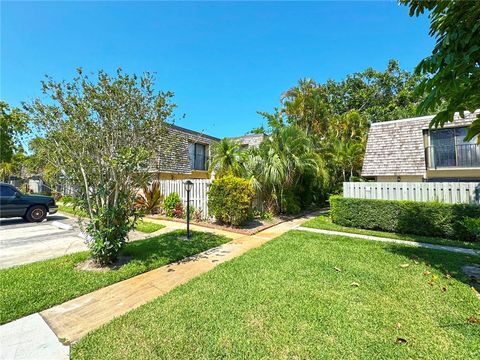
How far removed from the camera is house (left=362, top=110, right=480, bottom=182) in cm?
1302

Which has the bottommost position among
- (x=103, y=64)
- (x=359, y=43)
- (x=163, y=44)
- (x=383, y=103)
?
(x=103, y=64)

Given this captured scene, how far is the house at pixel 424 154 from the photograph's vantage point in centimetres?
1302

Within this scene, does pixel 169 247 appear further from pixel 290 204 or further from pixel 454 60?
pixel 290 204

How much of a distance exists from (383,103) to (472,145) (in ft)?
52.1

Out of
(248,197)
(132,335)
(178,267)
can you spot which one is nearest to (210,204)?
(248,197)

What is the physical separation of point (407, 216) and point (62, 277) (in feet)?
33.4

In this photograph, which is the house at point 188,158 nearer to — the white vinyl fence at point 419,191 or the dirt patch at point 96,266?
the dirt patch at point 96,266

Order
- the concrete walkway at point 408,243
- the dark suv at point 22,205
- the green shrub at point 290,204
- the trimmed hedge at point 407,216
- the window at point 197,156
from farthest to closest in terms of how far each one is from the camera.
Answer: the window at point 197,156 → the green shrub at point 290,204 → the dark suv at point 22,205 → the trimmed hedge at point 407,216 → the concrete walkway at point 408,243

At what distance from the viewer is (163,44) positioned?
8414 mm

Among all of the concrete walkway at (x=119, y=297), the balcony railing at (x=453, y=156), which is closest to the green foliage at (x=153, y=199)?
the concrete walkway at (x=119, y=297)

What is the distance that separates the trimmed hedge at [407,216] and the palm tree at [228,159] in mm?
4809

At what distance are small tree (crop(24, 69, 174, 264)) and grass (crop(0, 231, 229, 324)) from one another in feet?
1.94

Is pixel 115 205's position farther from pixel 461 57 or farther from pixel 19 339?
pixel 461 57

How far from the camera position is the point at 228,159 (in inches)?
448
